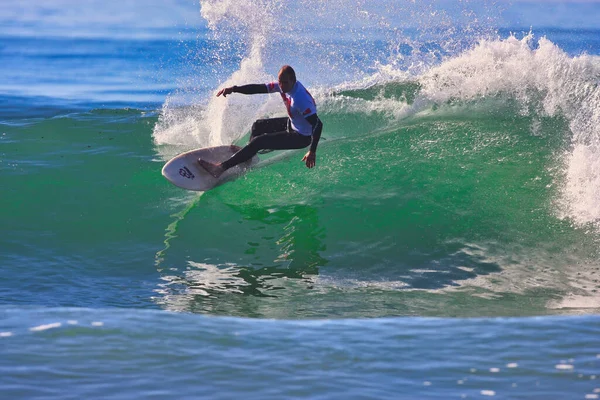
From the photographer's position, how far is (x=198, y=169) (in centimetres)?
916

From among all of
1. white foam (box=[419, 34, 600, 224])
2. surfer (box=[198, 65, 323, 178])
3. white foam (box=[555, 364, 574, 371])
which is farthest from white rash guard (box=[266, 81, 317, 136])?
white foam (box=[555, 364, 574, 371])

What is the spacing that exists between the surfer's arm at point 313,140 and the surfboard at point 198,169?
1268 mm

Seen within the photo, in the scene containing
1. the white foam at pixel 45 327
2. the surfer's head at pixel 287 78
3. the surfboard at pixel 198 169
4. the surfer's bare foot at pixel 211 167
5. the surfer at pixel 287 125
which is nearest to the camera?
the white foam at pixel 45 327

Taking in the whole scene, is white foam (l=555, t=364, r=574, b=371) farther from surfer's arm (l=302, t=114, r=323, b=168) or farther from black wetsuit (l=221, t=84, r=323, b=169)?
black wetsuit (l=221, t=84, r=323, b=169)

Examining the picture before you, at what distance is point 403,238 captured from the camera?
821 cm

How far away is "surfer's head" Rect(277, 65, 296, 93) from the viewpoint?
8.14 metres

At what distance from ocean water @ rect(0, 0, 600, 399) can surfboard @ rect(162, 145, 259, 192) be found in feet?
0.94

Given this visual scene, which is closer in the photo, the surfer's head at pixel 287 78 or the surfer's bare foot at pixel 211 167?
the surfer's head at pixel 287 78

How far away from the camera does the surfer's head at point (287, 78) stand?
8141 mm

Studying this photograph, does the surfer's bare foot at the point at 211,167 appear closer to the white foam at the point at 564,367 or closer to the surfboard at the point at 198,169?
the surfboard at the point at 198,169

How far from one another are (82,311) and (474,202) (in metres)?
4.72

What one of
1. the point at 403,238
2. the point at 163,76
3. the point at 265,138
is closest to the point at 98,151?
the point at 265,138

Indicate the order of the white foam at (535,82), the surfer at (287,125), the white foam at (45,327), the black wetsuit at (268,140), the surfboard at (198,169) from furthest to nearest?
1. the white foam at (535,82)
2. the surfboard at (198,169)
3. the black wetsuit at (268,140)
4. the surfer at (287,125)
5. the white foam at (45,327)

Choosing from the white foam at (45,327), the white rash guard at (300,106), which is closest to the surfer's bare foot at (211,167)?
the white rash guard at (300,106)
